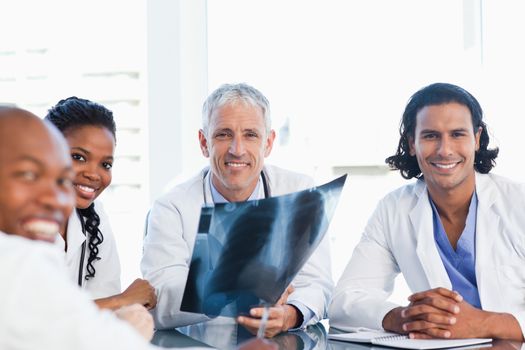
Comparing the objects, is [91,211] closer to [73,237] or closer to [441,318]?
[73,237]

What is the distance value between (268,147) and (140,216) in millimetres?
1946

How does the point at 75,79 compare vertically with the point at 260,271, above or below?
above

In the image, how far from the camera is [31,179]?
89 cm

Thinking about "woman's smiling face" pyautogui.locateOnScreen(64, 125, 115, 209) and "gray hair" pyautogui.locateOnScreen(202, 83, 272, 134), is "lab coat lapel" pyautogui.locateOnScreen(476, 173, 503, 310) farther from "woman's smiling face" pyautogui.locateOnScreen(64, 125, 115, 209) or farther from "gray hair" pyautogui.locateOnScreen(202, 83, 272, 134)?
"woman's smiling face" pyautogui.locateOnScreen(64, 125, 115, 209)

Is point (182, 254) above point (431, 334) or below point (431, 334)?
above

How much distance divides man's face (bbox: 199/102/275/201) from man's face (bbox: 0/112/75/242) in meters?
1.45

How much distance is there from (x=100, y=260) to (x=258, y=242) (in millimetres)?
878

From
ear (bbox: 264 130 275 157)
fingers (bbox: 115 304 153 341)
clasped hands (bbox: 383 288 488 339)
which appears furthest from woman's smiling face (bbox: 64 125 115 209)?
clasped hands (bbox: 383 288 488 339)

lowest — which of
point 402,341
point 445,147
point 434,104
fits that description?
point 402,341

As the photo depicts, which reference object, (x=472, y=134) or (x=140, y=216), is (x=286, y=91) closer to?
(x=140, y=216)

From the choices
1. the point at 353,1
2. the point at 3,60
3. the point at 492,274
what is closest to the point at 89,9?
the point at 3,60

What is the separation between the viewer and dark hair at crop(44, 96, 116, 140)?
202 cm

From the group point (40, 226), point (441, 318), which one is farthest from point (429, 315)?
point (40, 226)

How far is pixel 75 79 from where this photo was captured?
14.7 ft
